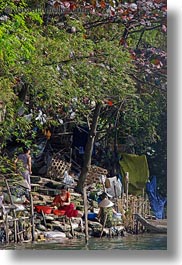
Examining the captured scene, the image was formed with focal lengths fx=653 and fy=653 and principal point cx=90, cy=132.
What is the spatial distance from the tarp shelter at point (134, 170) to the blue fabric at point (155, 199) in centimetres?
4

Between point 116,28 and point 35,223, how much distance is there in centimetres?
125

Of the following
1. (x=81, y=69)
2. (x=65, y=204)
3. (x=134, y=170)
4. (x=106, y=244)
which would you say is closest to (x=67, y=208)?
(x=65, y=204)

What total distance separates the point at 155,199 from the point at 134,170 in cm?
21

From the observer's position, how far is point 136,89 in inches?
153

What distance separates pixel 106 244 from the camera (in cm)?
375

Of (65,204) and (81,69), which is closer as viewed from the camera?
(65,204)

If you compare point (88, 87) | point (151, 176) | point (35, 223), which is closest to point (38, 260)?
point (35, 223)

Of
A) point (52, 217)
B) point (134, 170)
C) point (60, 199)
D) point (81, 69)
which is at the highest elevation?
point (81, 69)

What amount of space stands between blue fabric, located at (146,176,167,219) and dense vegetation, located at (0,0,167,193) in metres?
0.20

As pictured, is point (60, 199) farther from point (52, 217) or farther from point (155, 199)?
point (155, 199)

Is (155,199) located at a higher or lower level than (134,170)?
lower

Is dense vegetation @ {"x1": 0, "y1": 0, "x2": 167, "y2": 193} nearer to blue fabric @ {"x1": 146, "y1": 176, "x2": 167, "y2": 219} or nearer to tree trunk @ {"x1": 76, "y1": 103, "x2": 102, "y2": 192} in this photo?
Result: tree trunk @ {"x1": 76, "y1": 103, "x2": 102, "y2": 192}

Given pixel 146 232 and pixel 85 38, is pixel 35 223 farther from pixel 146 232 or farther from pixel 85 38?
pixel 85 38

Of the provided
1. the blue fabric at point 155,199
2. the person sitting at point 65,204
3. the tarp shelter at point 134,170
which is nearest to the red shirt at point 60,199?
the person sitting at point 65,204
